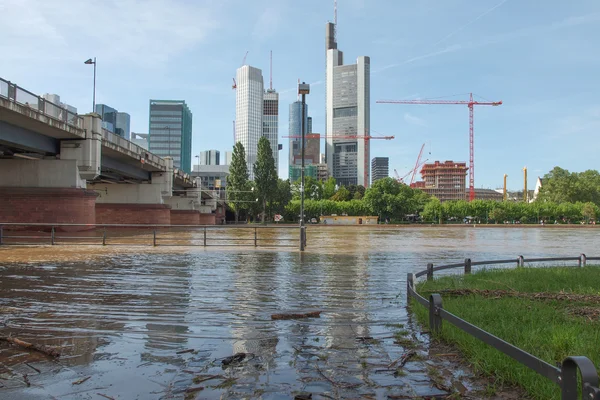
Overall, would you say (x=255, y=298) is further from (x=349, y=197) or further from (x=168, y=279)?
(x=349, y=197)

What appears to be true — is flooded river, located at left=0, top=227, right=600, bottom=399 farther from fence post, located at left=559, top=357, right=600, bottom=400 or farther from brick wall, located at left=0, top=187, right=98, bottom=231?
brick wall, located at left=0, top=187, right=98, bottom=231

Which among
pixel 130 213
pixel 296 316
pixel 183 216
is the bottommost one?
pixel 296 316

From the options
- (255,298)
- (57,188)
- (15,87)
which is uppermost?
(15,87)

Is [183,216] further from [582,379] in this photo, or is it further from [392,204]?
[582,379]

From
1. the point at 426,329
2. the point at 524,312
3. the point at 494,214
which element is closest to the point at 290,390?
the point at 426,329

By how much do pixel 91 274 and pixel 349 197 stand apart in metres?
162

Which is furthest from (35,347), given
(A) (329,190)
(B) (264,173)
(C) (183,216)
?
(A) (329,190)

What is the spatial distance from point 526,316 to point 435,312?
1397mm

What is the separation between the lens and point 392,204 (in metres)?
123

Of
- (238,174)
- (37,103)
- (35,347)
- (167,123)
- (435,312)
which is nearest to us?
(35,347)

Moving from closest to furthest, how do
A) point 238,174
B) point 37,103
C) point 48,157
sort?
1. point 37,103
2. point 48,157
3. point 238,174

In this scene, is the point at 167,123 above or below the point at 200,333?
above

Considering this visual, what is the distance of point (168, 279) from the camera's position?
11.9m

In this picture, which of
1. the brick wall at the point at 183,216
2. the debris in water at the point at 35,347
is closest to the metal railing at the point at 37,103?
the debris in water at the point at 35,347
